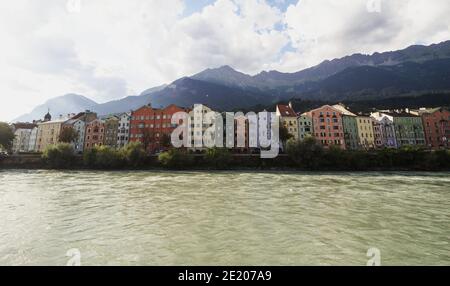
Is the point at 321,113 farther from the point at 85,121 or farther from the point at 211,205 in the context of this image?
the point at 85,121

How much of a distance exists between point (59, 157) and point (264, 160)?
5122cm

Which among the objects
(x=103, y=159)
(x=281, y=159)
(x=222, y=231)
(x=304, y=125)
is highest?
(x=304, y=125)

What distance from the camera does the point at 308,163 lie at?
59.8 m

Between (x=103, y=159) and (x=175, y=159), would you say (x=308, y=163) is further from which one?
(x=103, y=159)

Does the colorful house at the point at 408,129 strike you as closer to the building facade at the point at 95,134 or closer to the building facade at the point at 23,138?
the building facade at the point at 95,134

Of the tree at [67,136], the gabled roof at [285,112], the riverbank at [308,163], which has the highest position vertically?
the gabled roof at [285,112]

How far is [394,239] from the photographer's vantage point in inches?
523

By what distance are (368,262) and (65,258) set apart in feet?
43.4

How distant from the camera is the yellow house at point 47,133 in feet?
323

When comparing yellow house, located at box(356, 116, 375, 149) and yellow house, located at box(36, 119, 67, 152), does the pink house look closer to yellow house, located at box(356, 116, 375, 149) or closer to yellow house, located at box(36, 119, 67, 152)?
yellow house, located at box(356, 116, 375, 149)

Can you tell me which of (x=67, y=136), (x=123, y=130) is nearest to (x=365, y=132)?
(x=123, y=130)

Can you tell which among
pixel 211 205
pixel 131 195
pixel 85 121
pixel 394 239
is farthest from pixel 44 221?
pixel 85 121

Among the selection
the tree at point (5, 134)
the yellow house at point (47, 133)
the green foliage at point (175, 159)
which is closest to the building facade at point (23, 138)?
the yellow house at point (47, 133)
